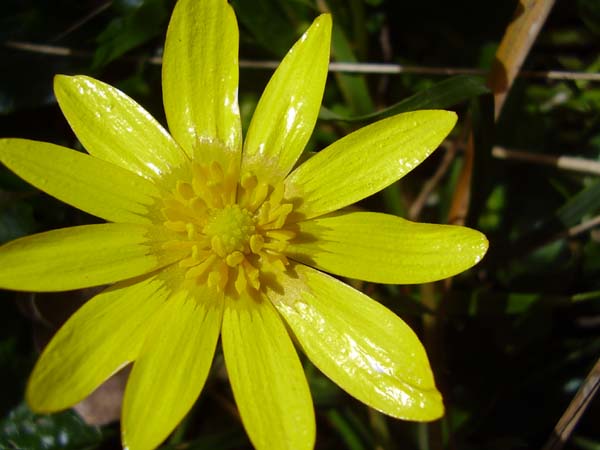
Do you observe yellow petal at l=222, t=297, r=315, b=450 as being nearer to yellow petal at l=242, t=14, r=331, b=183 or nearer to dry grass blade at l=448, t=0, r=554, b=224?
yellow petal at l=242, t=14, r=331, b=183

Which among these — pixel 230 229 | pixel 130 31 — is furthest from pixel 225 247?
pixel 130 31

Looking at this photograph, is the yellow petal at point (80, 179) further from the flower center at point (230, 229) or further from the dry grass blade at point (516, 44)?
the dry grass blade at point (516, 44)

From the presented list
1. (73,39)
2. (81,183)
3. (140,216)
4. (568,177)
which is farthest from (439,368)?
(73,39)

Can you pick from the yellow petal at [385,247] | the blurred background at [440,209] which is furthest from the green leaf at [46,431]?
the yellow petal at [385,247]

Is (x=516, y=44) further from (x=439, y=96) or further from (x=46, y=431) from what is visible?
(x=46, y=431)

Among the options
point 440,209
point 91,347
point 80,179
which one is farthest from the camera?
point 440,209

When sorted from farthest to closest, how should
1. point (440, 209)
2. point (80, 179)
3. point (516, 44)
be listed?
point (440, 209) < point (516, 44) < point (80, 179)
